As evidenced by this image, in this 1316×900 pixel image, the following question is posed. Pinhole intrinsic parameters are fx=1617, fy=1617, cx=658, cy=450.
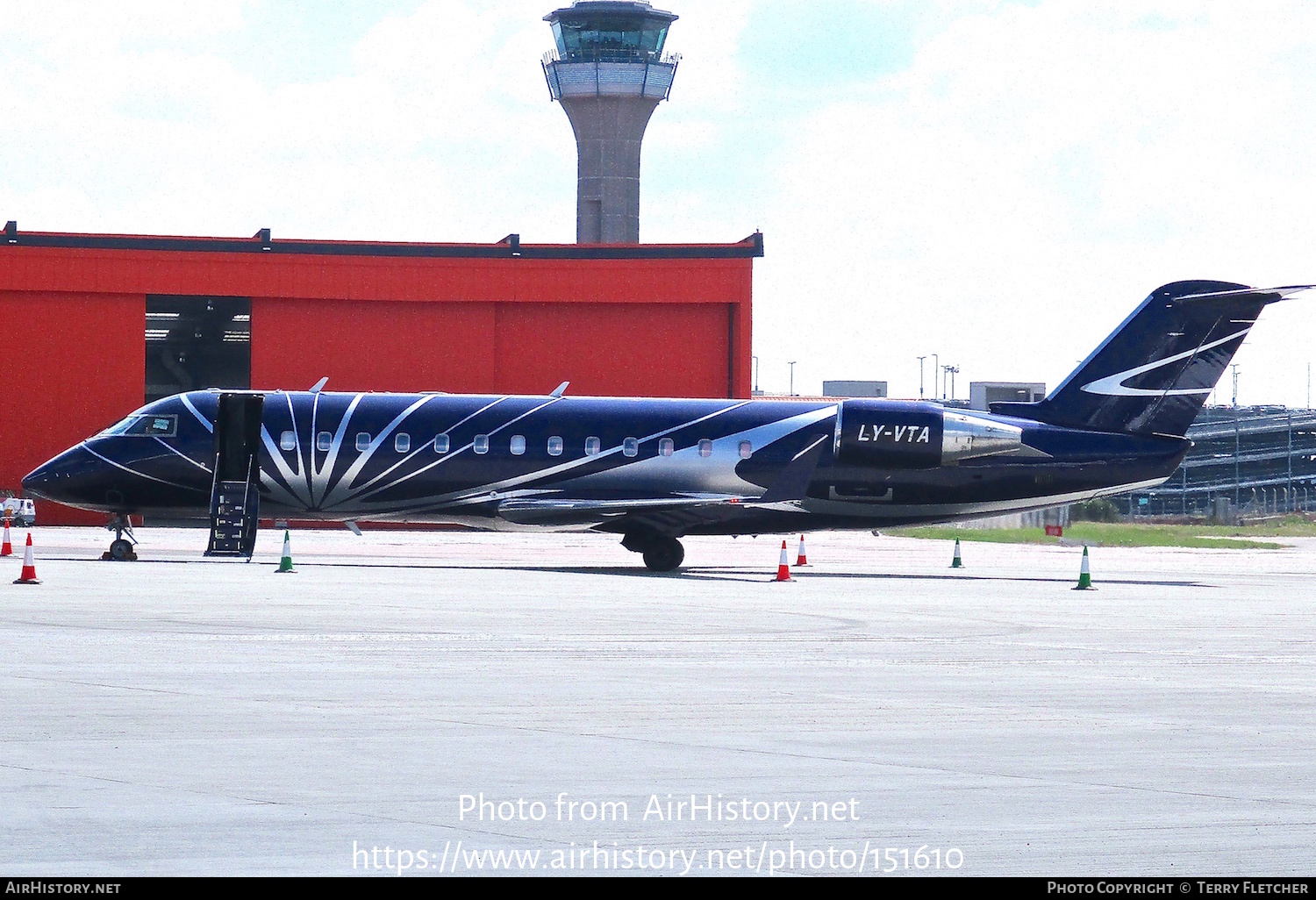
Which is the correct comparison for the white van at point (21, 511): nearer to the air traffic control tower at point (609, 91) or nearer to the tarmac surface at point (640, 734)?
the tarmac surface at point (640, 734)

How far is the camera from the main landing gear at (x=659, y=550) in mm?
31594

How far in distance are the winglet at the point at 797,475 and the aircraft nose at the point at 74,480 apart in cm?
1272

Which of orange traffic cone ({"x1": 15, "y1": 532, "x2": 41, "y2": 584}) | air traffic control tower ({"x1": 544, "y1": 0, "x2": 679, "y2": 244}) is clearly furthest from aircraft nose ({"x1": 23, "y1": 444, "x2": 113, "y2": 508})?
air traffic control tower ({"x1": 544, "y1": 0, "x2": 679, "y2": 244})

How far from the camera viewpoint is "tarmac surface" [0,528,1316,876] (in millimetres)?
7875

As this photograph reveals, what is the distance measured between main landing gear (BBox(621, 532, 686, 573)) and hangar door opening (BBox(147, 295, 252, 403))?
25.0m

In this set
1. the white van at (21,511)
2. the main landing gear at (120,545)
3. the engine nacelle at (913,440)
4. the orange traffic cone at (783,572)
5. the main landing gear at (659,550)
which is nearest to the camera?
the orange traffic cone at (783,572)

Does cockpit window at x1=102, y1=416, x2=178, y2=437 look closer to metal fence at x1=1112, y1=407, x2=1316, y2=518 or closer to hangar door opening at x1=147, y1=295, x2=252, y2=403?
hangar door opening at x1=147, y1=295, x2=252, y2=403

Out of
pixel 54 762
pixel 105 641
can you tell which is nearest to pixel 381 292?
pixel 105 641

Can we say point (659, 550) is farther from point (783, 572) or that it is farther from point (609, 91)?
point (609, 91)

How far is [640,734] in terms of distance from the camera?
11.3 meters

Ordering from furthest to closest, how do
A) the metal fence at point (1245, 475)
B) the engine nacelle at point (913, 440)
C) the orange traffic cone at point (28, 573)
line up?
1. the metal fence at point (1245, 475)
2. the engine nacelle at point (913, 440)
3. the orange traffic cone at point (28, 573)

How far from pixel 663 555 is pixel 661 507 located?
3.97 ft

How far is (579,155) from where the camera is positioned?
309 feet

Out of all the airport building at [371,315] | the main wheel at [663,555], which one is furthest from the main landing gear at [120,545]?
the airport building at [371,315]
